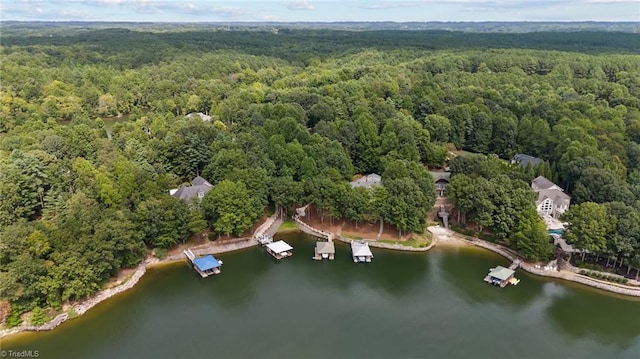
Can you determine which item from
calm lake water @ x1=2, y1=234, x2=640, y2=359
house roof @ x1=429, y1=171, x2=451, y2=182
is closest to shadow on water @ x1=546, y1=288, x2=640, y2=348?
calm lake water @ x1=2, y1=234, x2=640, y2=359

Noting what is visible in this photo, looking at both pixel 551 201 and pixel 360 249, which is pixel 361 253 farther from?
pixel 551 201

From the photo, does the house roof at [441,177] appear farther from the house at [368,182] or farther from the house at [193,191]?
the house at [193,191]

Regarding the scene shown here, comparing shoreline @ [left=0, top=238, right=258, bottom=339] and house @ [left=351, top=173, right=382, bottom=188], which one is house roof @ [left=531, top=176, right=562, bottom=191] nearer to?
house @ [left=351, top=173, right=382, bottom=188]

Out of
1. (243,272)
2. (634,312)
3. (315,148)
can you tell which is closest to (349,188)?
(315,148)

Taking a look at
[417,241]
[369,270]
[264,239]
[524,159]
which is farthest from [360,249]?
[524,159]

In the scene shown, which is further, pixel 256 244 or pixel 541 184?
pixel 541 184

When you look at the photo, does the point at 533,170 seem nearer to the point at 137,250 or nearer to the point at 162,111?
the point at 137,250
